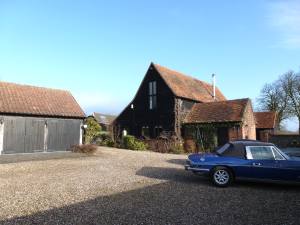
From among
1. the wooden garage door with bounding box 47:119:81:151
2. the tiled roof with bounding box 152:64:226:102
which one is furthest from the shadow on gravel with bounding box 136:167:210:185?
the tiled roof with bounding box 152:64:226:102

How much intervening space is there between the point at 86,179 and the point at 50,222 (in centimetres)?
516

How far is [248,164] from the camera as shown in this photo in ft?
33.7

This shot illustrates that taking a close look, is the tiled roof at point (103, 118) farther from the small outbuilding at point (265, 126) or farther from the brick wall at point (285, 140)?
the brick wall at point (285, 140)

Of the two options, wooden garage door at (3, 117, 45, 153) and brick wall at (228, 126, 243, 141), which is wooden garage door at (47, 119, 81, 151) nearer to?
wooden garage door at (3, 117, 45, 153)

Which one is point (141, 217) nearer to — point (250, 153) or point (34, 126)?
point (250, 153)

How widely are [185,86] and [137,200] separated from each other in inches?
987

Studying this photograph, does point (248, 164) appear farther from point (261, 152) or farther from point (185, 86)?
point (185, 86)

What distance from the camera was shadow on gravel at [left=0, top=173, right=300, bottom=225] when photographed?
21.3ft

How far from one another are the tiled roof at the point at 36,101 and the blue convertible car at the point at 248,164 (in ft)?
43.3

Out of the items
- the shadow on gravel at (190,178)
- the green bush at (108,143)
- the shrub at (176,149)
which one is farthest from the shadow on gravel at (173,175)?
the green bush at (108,143)

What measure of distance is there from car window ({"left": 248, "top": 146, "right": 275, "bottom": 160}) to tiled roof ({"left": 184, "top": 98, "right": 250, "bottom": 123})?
15491 millimetres

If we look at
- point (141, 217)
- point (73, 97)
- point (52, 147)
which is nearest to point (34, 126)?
point (52, 147)

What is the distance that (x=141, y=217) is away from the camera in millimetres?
6664

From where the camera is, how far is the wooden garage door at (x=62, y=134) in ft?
69.3
